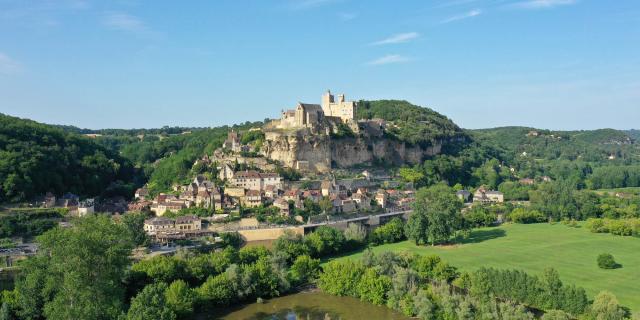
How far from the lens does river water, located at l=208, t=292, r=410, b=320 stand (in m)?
31.8

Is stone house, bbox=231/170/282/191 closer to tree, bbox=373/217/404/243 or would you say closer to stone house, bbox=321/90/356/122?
tree, bbox=373/217/404/243

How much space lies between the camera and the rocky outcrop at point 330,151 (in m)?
71.1

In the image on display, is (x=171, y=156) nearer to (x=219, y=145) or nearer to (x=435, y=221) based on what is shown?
(x=219, y=145)

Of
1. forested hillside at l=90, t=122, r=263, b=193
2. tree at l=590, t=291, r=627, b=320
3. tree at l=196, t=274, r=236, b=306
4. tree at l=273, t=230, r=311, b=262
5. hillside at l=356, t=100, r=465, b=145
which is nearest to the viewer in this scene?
tree at l=590, t=291, r=627, b=320

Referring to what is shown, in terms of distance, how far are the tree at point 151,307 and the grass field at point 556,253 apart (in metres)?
19.5

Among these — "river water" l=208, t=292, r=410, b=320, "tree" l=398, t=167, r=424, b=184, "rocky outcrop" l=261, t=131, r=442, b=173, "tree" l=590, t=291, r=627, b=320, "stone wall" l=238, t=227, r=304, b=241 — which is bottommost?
"river water" l=208, t=292, r=410, b=320

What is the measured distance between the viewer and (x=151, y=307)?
1066 inches

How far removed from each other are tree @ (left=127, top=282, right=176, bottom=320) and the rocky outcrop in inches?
1649

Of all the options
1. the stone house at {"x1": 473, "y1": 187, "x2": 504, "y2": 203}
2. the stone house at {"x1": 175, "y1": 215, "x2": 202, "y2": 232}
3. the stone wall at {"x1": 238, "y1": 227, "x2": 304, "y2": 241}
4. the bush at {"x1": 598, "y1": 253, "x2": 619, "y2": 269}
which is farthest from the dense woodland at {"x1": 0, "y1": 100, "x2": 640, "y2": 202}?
the bush at {"x1": 598, "y1": 253, "x2": 619, "y2": 269}

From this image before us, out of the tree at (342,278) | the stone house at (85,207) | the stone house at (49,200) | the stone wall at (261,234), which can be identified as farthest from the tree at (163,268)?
the stone house at (49,200)

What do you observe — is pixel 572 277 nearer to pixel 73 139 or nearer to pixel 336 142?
pixel 336 142

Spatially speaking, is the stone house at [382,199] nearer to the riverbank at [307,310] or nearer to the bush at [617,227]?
the bush at [617,227]

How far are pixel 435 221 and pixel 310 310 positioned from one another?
21.3 metres

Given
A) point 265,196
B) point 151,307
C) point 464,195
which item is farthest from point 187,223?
point 464,195
